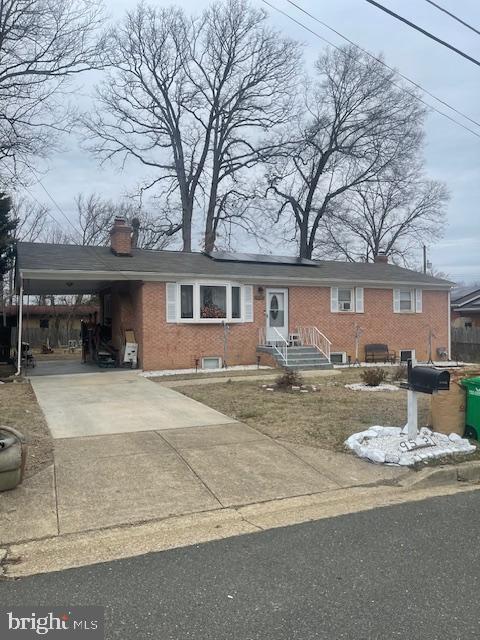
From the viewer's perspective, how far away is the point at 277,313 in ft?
58.6

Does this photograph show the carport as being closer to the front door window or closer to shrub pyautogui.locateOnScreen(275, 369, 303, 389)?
the front door window

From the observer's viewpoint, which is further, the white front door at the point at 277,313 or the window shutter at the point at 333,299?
the window shutter at the point at 333,299

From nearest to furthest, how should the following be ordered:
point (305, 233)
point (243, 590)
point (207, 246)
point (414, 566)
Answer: point (243, 590) → point (414, 566) → point (207, 246) → point (305, 233)

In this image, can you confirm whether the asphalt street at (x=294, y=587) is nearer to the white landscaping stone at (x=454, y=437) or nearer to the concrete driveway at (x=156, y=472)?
the concrete driveway at (x=156, y=472)

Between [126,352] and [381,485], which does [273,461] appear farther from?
[126,352]

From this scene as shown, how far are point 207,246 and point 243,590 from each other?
29.9 m

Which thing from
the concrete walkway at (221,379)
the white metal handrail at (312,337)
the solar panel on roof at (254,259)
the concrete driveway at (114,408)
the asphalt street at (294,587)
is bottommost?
the asphalt street at (294,587)

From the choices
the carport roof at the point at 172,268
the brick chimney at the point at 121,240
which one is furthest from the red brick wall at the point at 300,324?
the brick chimney at the point at 121,240

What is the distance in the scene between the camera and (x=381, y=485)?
18.0 feet

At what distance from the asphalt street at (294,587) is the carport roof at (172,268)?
38.6ft

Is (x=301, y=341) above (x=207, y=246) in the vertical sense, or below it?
below

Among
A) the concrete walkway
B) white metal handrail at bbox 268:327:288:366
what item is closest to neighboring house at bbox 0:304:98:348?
white metal handrail at bbox 268:327:288:366

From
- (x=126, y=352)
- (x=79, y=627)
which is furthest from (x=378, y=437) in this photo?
(x=126, y=352)

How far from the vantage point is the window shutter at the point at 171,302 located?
15.8m
